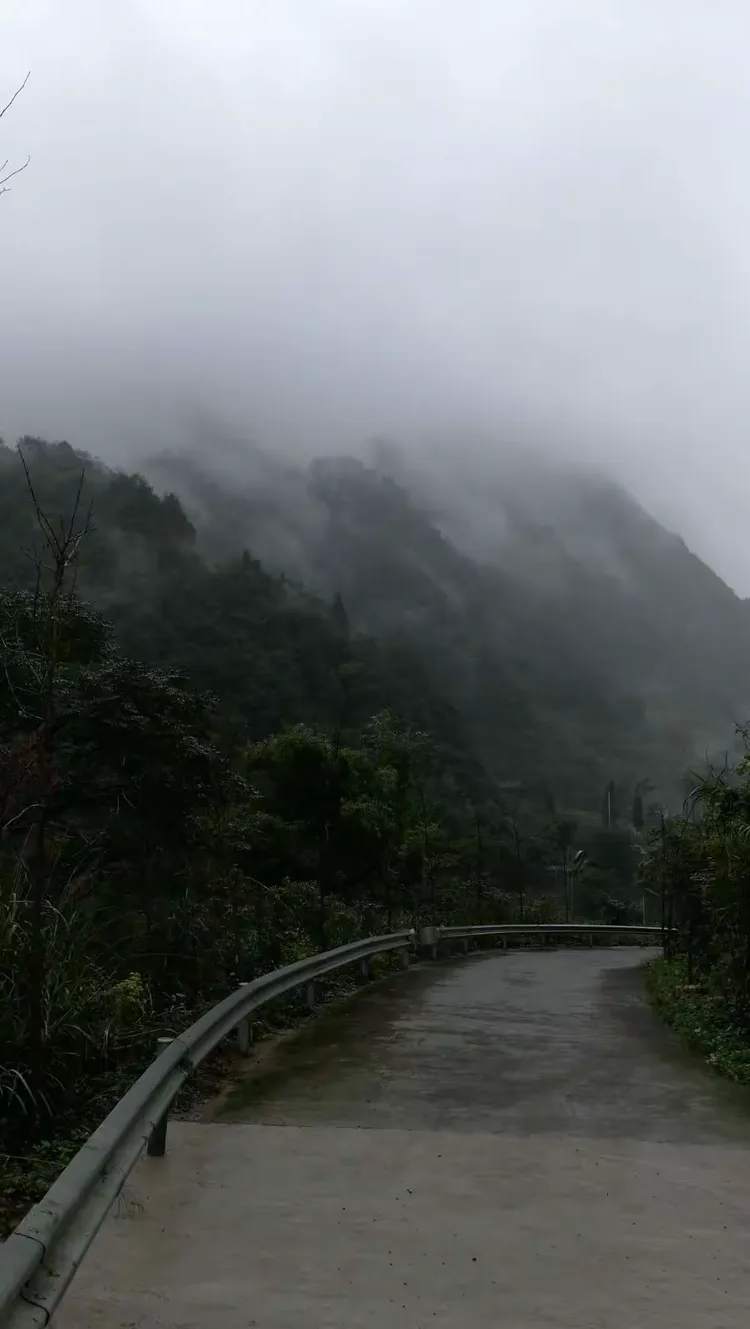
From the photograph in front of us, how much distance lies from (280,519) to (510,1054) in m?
161

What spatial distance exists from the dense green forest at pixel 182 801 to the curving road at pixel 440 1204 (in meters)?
1.32

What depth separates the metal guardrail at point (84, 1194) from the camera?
12.7 feet

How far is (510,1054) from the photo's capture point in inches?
424

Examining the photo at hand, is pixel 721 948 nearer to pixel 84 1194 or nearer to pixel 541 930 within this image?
pixel 84 1194

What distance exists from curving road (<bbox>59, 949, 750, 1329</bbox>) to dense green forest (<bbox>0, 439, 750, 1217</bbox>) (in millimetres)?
1322

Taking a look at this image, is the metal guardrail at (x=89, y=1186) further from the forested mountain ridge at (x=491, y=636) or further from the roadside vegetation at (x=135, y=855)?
the forested mountain ridge at (x=491, y=636)

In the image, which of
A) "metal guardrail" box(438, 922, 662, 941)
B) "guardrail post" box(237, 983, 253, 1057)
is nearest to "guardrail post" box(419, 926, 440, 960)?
"metal guardrail" box(438, 922, 662, 941)

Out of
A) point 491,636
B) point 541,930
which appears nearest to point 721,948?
point 541,930

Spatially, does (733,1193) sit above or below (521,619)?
below

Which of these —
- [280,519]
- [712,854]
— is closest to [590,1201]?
[712,854]

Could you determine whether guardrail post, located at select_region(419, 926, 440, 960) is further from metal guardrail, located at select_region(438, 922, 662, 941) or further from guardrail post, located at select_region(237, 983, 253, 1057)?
guardrail post, located at select_region(237, 983, 253, 1057)

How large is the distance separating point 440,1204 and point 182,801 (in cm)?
696

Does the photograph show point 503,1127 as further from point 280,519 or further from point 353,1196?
point 280,519

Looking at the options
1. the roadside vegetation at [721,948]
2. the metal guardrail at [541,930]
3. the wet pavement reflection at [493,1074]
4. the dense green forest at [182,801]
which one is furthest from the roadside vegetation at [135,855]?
the roadside vegetation at [721,948]
